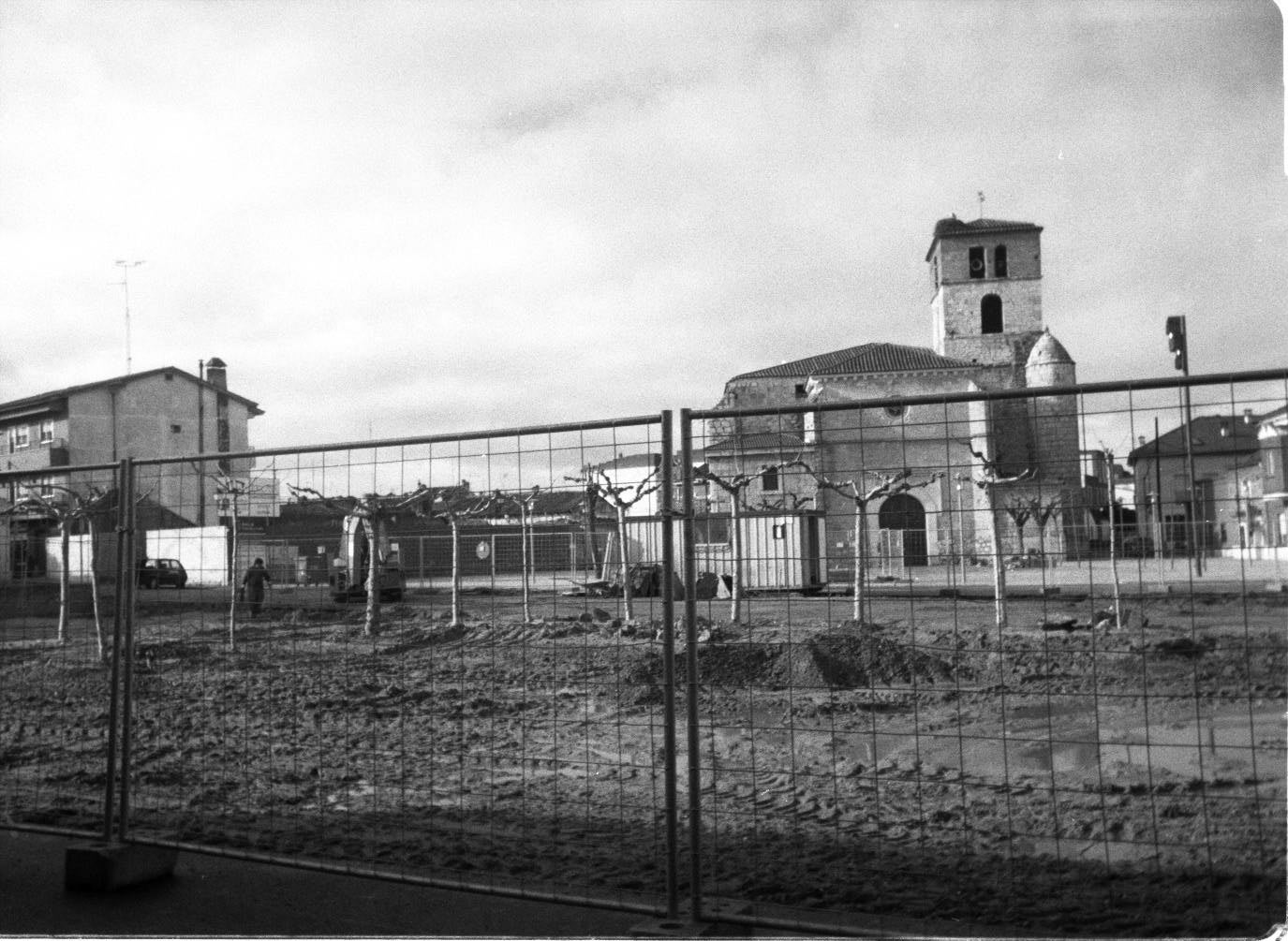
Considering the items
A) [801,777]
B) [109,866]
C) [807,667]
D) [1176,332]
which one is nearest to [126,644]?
[109,866]

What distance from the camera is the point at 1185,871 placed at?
497 cm

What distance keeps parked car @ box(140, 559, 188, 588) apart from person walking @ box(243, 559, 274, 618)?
1.41 feet

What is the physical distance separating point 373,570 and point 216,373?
162 feet

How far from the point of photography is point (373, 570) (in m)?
5.12

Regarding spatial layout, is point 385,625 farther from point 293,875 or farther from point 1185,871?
point 1185,871

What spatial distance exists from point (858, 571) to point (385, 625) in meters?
3.09

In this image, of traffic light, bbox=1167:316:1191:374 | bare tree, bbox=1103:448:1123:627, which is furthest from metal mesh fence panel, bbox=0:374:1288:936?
traffic light, bbox=1167:316:1191:374

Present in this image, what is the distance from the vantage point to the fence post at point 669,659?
376 centimetres

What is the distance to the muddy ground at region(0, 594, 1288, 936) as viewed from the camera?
14.5 feet

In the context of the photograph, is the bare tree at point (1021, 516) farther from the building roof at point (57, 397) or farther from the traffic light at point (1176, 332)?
the building roof at point (57, 397)

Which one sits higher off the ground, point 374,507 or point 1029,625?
point 374,507

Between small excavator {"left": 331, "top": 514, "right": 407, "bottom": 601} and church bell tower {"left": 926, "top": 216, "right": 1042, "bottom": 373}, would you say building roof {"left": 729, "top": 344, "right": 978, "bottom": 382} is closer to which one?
church bell tower {"left": 926, "top": 216, "right": 1042, "bottom": 373}

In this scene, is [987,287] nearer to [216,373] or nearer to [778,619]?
[216,373]

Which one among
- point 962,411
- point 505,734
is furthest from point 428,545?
point 962,411
